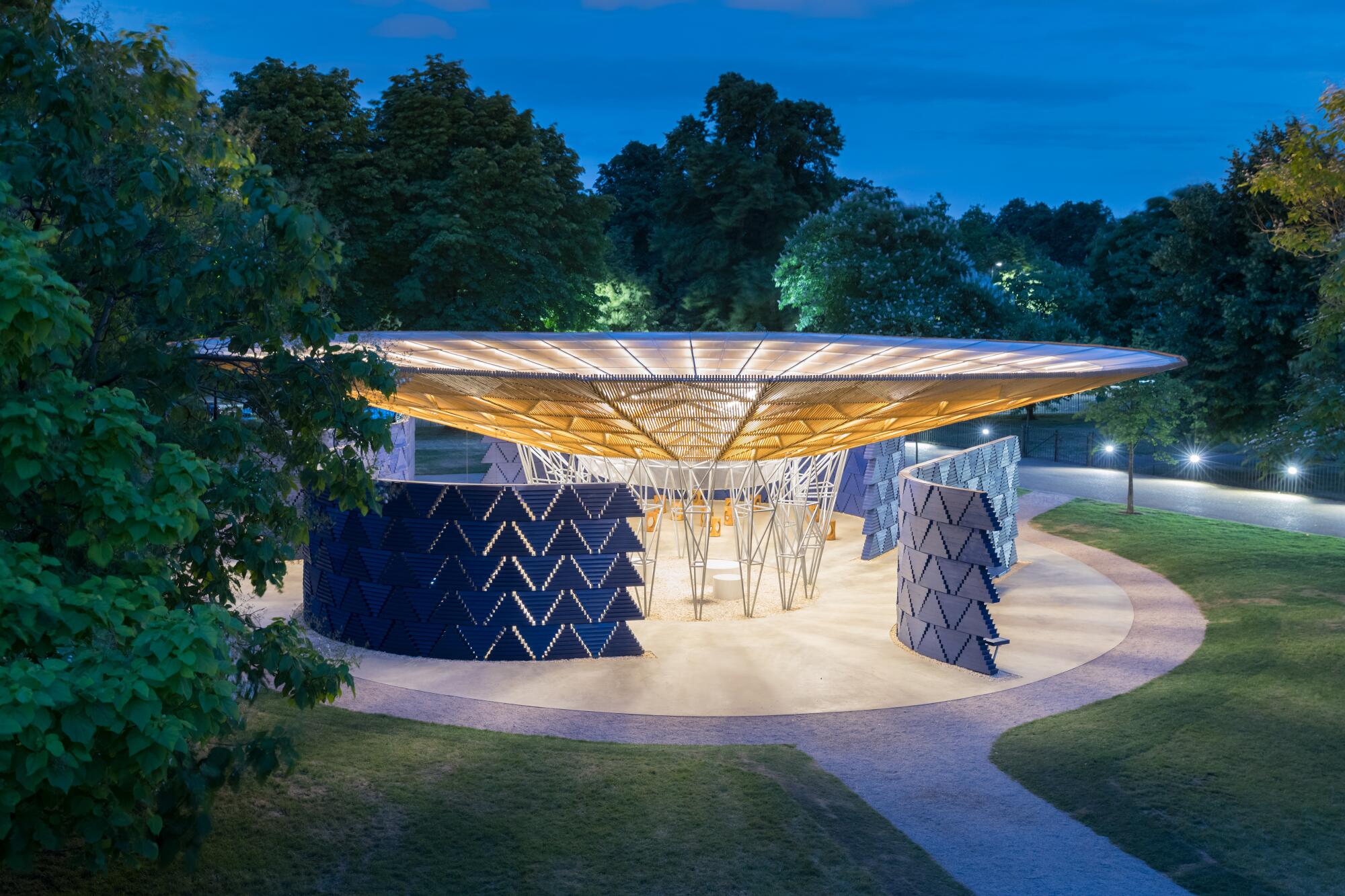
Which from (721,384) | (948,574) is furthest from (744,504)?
(721,384)

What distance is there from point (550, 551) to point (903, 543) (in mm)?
7724

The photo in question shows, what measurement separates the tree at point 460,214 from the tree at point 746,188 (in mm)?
19489

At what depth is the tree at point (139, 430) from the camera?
22.2ft

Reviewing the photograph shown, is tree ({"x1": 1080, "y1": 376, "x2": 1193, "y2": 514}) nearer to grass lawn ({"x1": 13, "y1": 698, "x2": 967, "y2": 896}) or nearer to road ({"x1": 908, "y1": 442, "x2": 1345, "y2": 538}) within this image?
road ({"x1": 908, "y1": 442, "x2": 1345, "y2": 538})

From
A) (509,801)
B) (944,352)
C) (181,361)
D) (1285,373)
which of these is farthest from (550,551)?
(1285,373)

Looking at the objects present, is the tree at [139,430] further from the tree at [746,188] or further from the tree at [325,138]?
the tree at [746,188]

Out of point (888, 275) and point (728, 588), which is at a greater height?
point (888, 275)

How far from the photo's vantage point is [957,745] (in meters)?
17.0

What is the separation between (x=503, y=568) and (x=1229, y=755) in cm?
1296

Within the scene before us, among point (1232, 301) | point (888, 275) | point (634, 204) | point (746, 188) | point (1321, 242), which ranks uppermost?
point (634, 204)

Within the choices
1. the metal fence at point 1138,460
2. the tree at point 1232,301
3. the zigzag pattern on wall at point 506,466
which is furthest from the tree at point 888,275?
the zigzag pattern on wall at point 506,466

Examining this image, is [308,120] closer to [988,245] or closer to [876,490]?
[876,490]

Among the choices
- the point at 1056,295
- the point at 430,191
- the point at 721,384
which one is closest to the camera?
the point at 721,384

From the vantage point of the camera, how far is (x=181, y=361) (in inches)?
388
